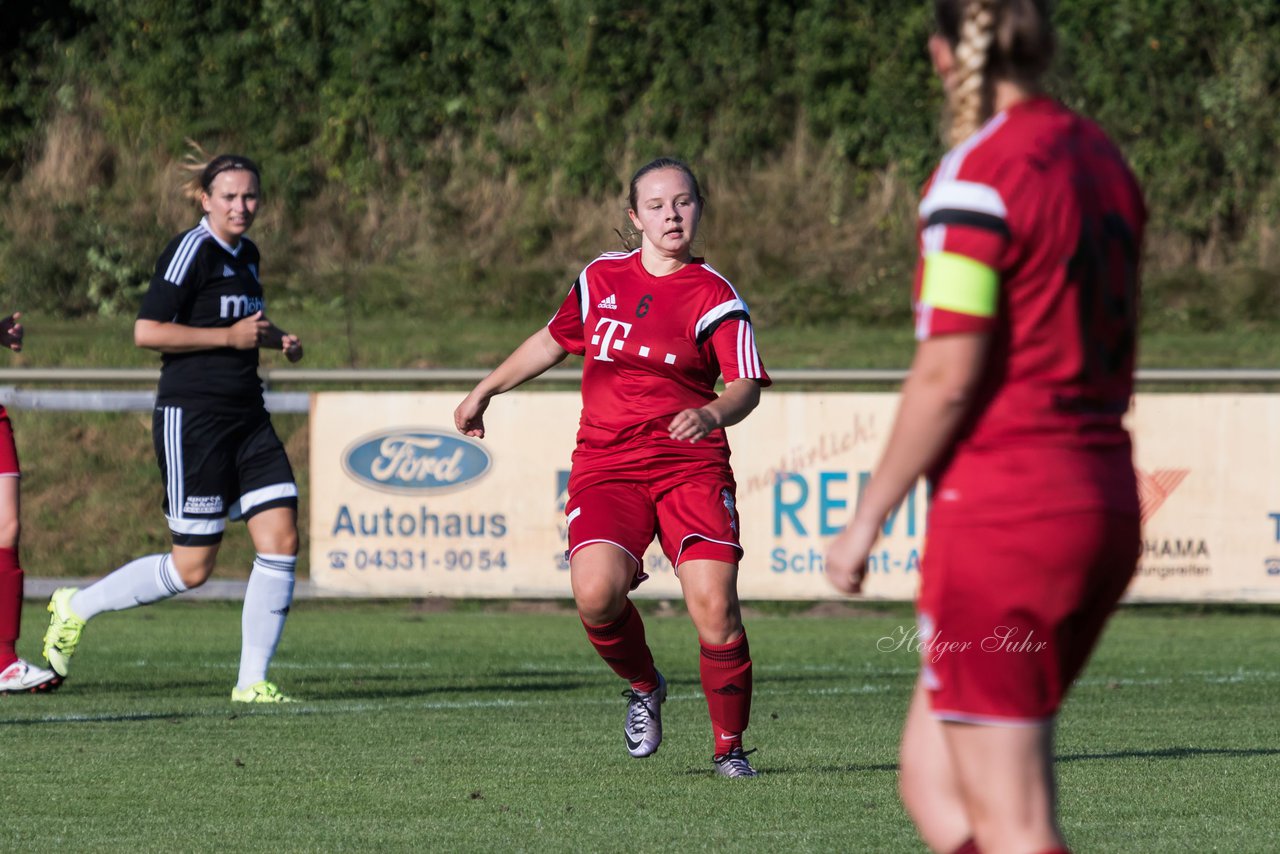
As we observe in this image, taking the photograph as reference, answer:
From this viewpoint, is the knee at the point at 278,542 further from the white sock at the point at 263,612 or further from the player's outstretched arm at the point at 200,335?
the player's outstretched arm at the point at 200,335

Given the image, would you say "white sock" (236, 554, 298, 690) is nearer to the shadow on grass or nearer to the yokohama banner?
the shadow on grass

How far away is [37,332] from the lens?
1698 centimetres

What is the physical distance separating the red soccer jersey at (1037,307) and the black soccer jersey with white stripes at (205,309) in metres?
5.43

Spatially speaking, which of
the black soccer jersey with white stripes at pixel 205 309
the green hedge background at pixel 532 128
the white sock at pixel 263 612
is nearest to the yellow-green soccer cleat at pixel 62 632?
the white sock at pixel 263 612

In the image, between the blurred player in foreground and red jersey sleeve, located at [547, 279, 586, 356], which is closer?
red jersey sleeve, located at [547, 279, 586, 356]

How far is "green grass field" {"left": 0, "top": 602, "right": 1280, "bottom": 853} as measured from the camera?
16.1ft

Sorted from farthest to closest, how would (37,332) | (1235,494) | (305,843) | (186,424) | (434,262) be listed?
(434,262)
(37,332)
(1235,494)
(186,424)
(305,843)

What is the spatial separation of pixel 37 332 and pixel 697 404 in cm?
1223

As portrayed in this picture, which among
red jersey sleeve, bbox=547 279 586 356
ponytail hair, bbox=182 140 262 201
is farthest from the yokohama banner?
red jersey sleeve, bbox=547 279 586 356

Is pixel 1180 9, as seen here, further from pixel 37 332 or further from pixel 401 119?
pixel 37 332

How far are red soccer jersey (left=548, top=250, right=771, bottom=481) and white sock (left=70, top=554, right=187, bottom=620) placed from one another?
8.77 ft

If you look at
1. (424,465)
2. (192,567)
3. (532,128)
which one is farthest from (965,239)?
(532,128)

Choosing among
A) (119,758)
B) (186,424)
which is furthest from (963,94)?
(186,424)

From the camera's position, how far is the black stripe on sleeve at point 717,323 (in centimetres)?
597
